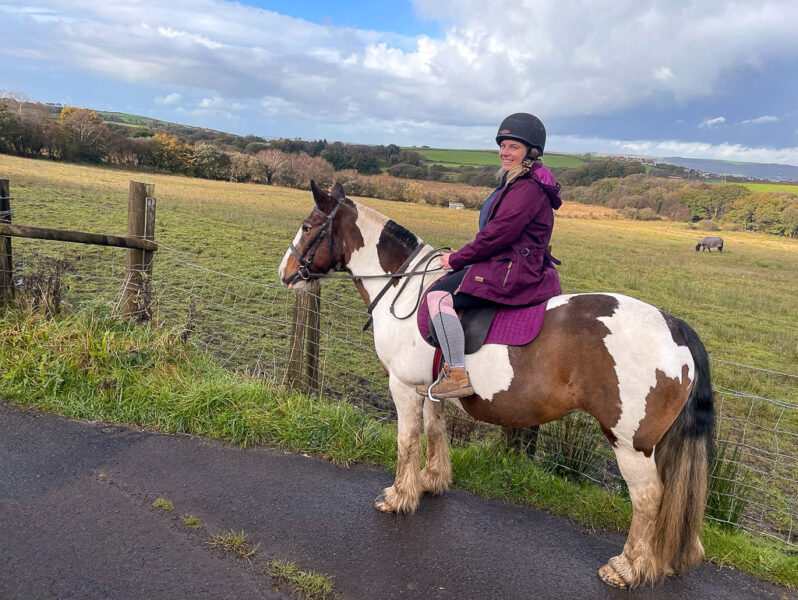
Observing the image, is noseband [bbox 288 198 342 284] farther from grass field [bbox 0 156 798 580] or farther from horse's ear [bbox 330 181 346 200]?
grass field [bbox 0 156 798 580]

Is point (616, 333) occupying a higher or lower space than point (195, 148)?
lower

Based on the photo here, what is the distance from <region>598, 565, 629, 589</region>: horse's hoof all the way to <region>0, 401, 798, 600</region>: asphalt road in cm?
5

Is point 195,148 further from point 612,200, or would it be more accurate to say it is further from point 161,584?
point 612,200

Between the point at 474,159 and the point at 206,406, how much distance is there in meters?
90.9

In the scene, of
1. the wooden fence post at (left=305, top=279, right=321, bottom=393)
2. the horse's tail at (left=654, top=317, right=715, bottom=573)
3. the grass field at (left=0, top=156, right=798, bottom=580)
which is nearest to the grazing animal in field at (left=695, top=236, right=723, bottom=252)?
the grass field at (left=0, top=156, right=798, bottom=580)

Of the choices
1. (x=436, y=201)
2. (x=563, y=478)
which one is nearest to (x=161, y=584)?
(x=563, y=478)

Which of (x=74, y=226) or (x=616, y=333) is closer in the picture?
(x=616, y=333)

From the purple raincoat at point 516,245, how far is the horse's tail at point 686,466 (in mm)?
989

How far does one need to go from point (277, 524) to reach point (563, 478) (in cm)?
259

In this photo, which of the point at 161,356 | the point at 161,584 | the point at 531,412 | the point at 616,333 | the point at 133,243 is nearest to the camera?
the point at 161,584

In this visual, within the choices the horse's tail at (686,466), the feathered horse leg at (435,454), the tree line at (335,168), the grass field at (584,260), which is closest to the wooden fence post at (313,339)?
the feathered horse leg at (435,454)

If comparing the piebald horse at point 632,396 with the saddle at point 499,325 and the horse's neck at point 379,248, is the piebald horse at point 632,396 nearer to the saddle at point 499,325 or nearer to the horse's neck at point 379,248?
the saddle at point 499,325

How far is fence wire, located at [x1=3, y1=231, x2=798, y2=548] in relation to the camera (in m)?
4.65

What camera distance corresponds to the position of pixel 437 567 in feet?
10.8
